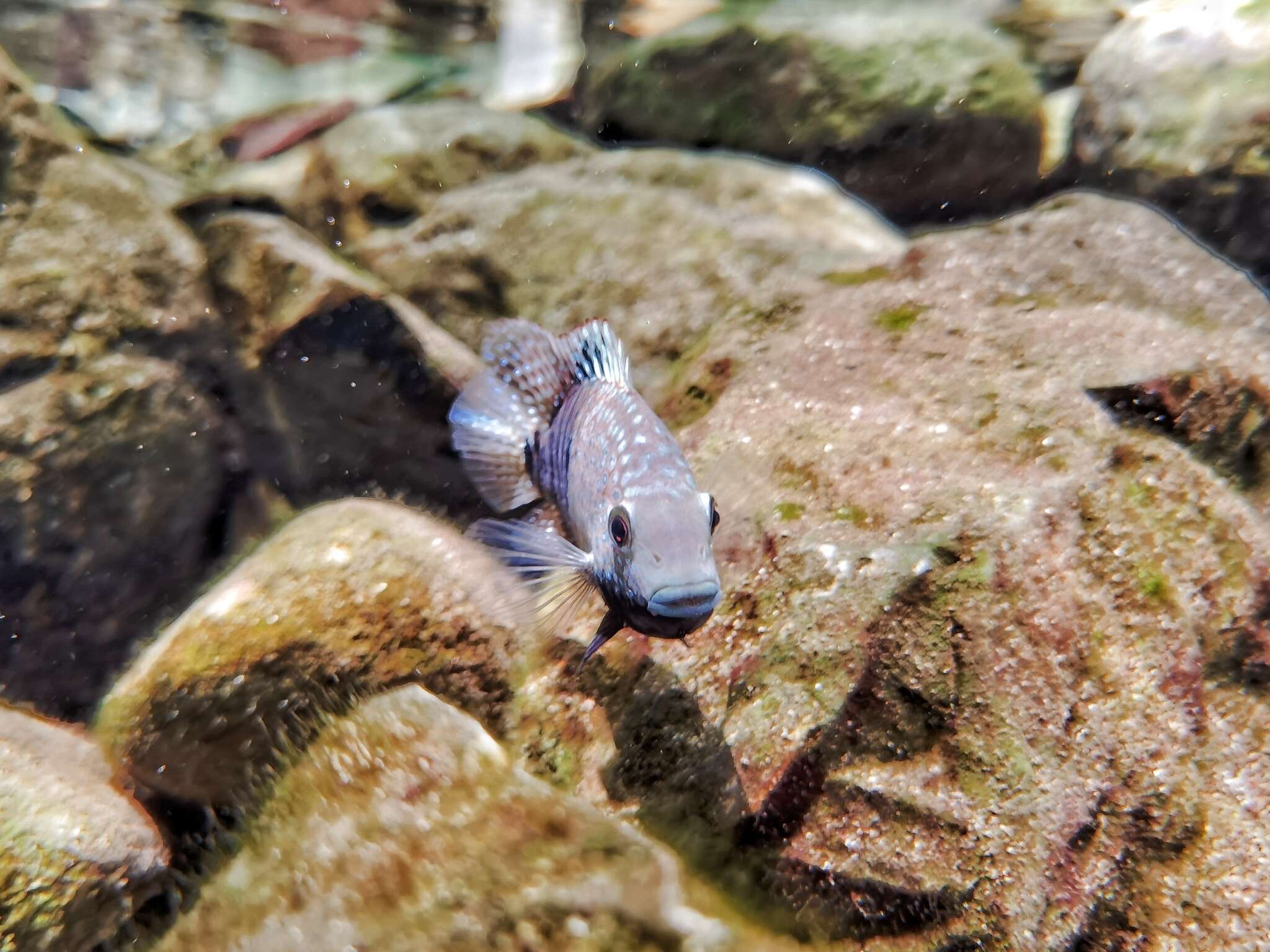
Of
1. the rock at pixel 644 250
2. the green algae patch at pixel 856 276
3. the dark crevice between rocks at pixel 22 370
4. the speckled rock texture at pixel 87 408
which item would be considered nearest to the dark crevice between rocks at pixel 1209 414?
the green algae patch at pixel 856 276

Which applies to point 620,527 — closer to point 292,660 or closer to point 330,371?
point 292,660

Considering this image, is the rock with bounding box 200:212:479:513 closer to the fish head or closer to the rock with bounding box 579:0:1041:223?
the fish head

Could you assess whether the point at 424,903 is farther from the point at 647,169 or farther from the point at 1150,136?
the point at 1150,136

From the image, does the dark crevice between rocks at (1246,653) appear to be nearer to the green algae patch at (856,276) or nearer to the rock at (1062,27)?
the green algae patch at (856,276)

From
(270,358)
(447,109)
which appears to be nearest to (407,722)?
(270,358)

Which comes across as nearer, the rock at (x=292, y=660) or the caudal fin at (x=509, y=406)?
the rock at (x=292, y=660)

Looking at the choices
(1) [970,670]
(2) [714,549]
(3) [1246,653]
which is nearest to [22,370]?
(2) [714,549]

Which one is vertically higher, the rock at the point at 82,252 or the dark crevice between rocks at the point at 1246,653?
the rock at the point at 82,252
